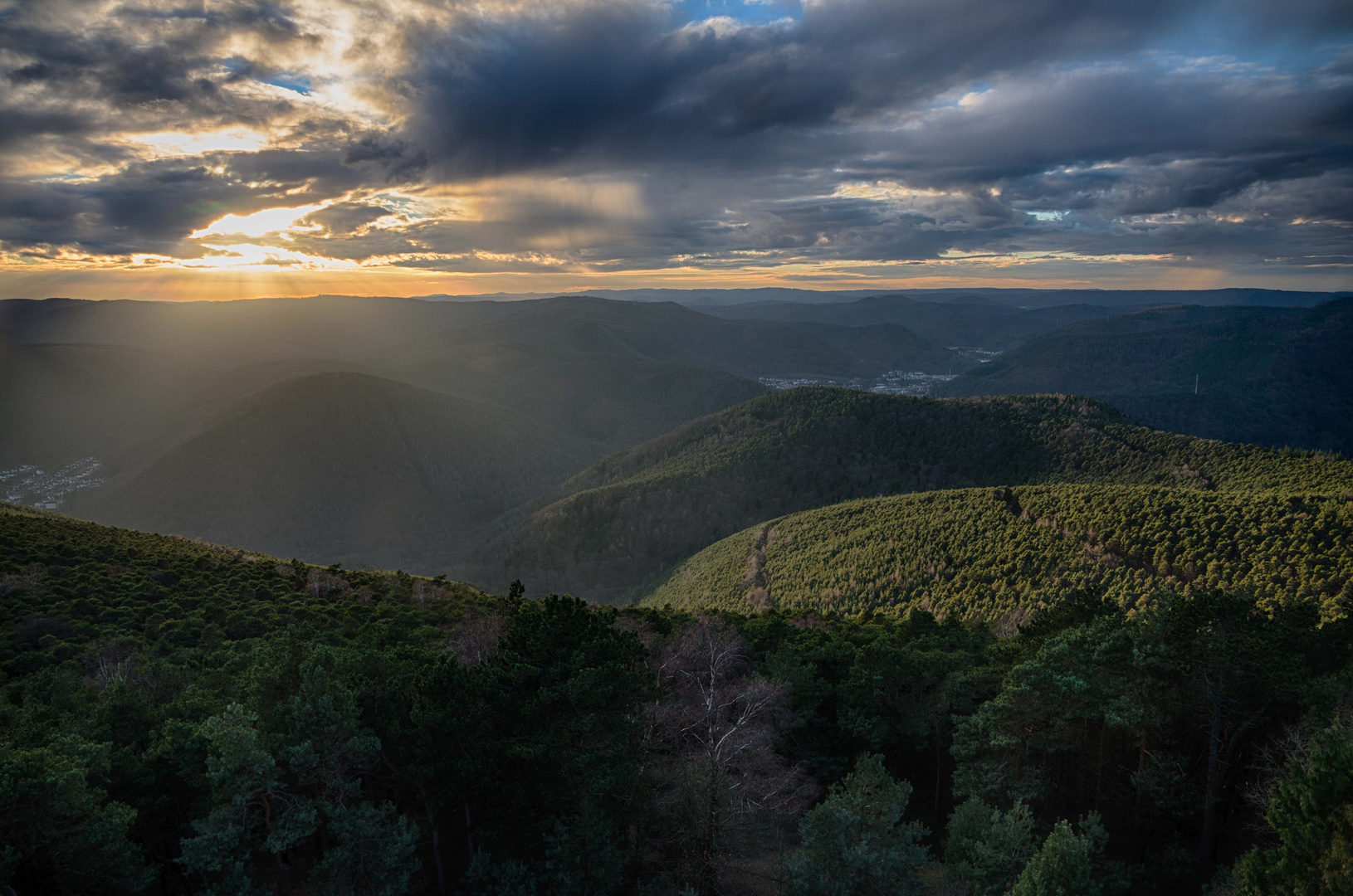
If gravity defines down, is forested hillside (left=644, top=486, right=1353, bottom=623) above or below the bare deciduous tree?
below

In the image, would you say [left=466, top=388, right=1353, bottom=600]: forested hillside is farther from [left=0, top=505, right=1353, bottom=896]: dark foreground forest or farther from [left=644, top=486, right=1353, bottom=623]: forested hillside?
[left=0, top=505, right=1353, bottom=896]: dark foreground forest

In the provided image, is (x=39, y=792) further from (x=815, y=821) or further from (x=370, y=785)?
(x=815, y=821)

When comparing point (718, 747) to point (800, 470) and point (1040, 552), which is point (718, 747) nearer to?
point (1040, 552)

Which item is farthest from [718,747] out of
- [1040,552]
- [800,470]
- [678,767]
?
[800,470]

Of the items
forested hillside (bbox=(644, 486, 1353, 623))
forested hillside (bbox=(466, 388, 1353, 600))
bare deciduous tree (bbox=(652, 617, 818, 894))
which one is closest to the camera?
bare deciduous tree (bbox=(652, 617, 818, 894))

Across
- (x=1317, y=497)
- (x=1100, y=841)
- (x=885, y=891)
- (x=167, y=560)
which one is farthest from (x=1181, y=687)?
(x=167, y=560)

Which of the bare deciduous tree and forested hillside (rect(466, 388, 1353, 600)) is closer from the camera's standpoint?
the bare deciduous tree

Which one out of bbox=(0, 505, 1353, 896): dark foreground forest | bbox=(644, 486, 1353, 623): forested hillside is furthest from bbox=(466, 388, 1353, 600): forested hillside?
bbox=(0, 505, 1353, 896): dark foreground forest

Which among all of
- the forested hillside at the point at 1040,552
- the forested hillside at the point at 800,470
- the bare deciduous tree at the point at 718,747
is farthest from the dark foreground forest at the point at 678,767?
the forested hillside at the point at 800,470
